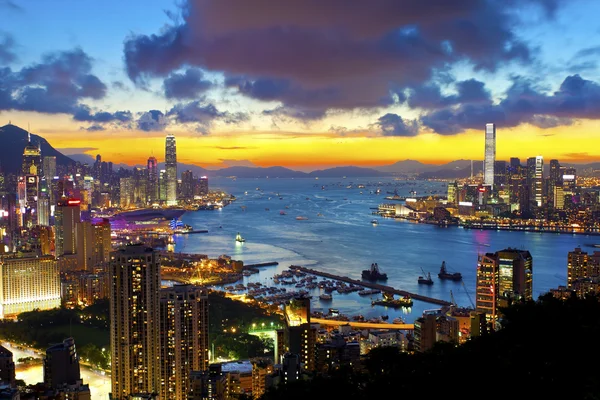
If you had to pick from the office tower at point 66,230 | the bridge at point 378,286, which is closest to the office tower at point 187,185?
the office tower at point 66,230

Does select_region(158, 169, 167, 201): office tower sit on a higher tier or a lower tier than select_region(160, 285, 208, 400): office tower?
higher

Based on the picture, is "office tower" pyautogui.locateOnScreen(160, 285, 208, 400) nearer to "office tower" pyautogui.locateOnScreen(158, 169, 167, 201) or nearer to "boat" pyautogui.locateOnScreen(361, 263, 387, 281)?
"boat" pyautogui.locateOnScreen(361, 263, 387, 281)

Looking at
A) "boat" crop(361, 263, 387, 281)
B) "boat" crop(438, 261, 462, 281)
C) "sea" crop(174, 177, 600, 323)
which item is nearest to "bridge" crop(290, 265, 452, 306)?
"sea" crop(174, 177, 600, 323)

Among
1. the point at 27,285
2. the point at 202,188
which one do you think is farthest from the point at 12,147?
the point at 27,285

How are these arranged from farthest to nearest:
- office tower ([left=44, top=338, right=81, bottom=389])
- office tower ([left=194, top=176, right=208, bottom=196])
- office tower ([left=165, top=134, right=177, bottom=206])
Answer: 1. office tower ([left=194, top=176, right=208, bottom=196])
2. office tower ([left=165, top=134, right=177, bottom=206])
3. office tower ([left=44, top=338, right=81, bottom=389])

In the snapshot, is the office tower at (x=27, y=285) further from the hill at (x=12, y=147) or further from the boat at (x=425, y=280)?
the hill at (x=12, y=147)

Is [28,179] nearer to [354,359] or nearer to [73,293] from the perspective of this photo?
[73,293]
